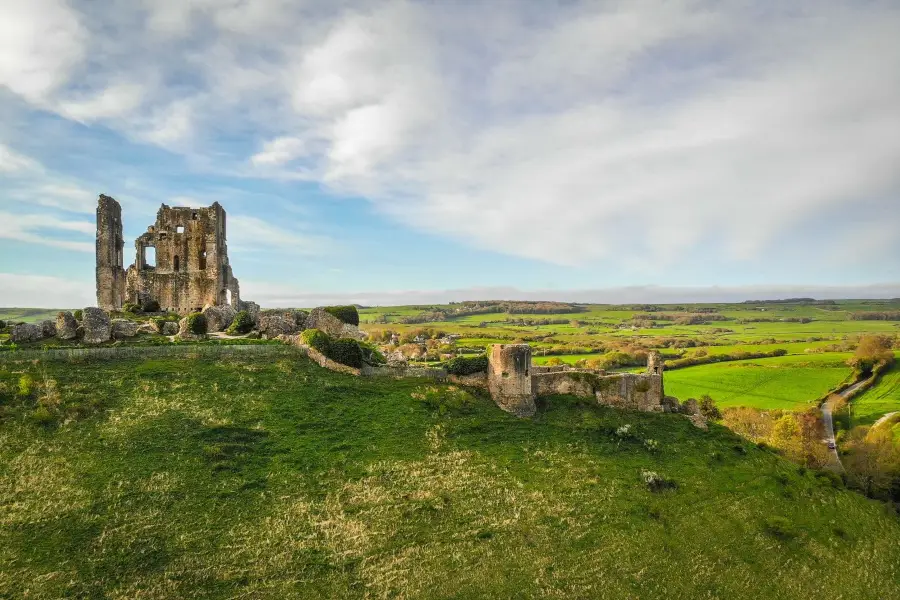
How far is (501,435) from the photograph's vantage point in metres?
26.4

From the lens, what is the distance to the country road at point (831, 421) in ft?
154

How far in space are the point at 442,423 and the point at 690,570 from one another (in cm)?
1271

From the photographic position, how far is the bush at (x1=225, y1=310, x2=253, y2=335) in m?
33.9

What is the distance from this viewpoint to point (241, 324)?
3409cm

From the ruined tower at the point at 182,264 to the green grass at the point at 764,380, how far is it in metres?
54.0

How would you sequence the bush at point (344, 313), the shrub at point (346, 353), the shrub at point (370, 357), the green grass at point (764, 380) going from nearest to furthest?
1. the shrub at point (346, 353)
2. the shrub at point (370, 357)
3. the bush at point (344, 313)
4. the green grass at point (764, 380)

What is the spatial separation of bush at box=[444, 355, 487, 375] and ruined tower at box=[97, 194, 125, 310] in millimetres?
28037

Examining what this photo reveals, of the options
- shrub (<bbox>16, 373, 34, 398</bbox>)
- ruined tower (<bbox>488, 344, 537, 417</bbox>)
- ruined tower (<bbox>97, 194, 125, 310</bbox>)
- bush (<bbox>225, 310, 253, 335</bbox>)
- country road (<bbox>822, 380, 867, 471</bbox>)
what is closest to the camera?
shrub (<bbox>16, 373, 34, 398</bbox>)

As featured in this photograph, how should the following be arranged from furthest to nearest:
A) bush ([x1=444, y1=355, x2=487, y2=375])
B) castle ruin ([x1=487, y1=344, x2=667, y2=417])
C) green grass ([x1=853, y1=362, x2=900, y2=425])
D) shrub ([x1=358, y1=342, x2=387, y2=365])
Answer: green grass ([x1=853, y1=362, x2=900, y2=425]) < shrub ([x1=358, y1=342, x2=387, y2=365]) < castle ruin ([x1=487, y1=344, x2=667, y2=417]) < bush ([x1=444, y1=355, x2=487, y2=375])

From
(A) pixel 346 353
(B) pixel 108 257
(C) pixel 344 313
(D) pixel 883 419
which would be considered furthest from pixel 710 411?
(B) pixel 108 257

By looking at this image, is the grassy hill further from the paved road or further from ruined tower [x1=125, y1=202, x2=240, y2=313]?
the paved road

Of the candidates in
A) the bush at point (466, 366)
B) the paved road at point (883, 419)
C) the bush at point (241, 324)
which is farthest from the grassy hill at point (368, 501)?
the paved road at point (883, 419)

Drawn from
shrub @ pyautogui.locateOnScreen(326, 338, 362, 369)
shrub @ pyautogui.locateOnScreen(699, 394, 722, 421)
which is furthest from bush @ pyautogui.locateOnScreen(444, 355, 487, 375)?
shrub @ pyautogui.locateOnScreen(699, 394, 722, 421)

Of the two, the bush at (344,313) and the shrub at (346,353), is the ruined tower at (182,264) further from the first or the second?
the shrub at (346,353)
